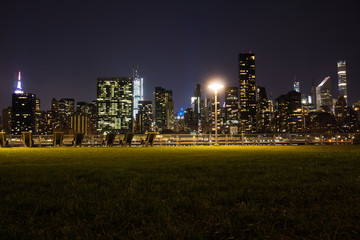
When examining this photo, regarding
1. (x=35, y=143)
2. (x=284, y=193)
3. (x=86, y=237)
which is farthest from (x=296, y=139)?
(x=86, y=237)

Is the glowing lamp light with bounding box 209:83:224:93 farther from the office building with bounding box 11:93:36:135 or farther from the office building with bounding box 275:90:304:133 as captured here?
the office building with bounding box 11:93:36:135

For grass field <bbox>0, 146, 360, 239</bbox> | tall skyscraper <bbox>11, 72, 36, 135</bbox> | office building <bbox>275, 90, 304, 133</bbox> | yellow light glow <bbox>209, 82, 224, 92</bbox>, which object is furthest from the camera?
tall skyscraper <bbox>11, 72, 36, 135</bbox>

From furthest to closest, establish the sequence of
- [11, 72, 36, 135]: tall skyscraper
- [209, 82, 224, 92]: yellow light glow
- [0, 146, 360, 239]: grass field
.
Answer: [11, 72, 36, 135]: tall skyscraper, [209, 82, 224, 92]: yellow light glow, [0, 146, 360, 239]: grass field

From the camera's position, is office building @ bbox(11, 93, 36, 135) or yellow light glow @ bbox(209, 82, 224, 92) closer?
yellow light glow @ bbox(209, 82, 224, 92)

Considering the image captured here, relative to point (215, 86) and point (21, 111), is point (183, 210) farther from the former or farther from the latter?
point (21, 111)

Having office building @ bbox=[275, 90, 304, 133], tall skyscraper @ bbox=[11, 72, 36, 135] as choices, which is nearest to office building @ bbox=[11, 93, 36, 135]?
tall skyscraper @ bbox=[11, 72, 36, 135]

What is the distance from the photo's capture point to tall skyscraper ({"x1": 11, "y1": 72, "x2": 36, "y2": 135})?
186 meters

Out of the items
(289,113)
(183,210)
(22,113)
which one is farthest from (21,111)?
(183,210)

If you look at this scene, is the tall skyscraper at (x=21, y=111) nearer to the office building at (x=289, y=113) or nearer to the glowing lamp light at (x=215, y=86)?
the office building at (x=289, y=113)

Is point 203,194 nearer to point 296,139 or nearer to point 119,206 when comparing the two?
point 119,206

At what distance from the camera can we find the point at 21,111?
189m

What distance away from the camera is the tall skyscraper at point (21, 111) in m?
186

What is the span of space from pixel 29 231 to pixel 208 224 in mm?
1806

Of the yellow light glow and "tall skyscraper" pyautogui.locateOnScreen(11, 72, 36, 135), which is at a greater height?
"tall skyscraper" pyautogui.locateOnScreen(11, 72, 36, 135)
